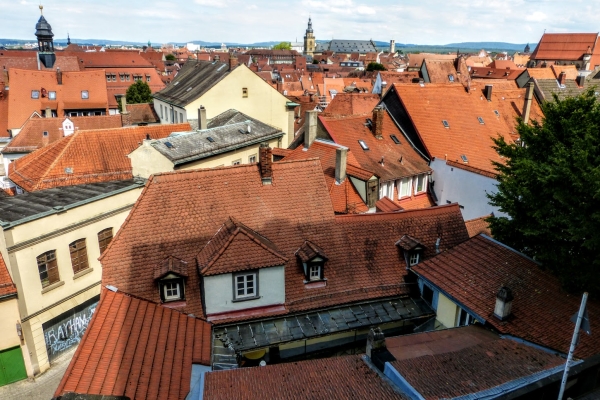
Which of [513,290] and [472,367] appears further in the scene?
[513,290]

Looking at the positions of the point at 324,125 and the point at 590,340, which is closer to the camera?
the point at 590,340

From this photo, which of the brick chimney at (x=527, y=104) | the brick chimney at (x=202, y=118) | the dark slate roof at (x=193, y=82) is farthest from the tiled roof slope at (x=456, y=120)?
the dark slate roof at (x=193, y=82)

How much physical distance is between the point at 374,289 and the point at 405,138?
64.0 ft

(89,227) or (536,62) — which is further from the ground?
(536,62)

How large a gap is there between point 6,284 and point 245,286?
10200 millimetres

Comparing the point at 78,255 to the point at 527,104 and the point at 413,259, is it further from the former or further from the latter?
the point at 527,104

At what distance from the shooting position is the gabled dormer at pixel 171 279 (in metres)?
17.0

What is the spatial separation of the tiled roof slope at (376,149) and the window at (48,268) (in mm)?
18956

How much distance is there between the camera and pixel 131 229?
1784 centimetres

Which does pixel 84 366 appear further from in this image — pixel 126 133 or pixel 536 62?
pixel 536 62

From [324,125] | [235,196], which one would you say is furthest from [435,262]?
[324,125]

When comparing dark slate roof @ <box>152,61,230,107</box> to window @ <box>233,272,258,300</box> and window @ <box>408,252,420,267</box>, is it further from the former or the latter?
window @ <box>408,252,420,267</box>

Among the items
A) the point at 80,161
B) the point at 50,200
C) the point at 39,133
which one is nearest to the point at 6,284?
the point at 50,200

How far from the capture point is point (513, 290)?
54.2 feet
